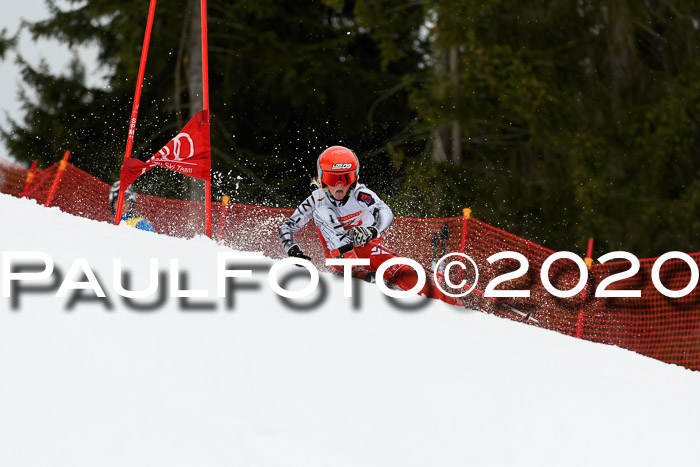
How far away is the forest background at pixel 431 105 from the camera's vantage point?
1595cm

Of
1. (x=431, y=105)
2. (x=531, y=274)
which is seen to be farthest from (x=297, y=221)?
(x=431, y=105)

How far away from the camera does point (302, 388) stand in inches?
187

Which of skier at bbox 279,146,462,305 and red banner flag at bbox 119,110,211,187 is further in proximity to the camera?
red banner flag at bbox 119,110,211,187

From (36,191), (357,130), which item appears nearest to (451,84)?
(357,130)

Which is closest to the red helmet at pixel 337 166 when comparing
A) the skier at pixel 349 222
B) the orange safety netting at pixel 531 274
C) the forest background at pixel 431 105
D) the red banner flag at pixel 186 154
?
the skier at pixel 349 222

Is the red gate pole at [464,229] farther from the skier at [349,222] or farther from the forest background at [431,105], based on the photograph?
the forest background at [431,105]

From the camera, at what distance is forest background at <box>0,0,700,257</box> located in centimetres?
1595

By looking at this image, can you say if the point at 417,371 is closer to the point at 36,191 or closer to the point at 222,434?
the point at 222,434

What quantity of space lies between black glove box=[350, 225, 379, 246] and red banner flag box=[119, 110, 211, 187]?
189 cm

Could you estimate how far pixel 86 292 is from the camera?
215 inches

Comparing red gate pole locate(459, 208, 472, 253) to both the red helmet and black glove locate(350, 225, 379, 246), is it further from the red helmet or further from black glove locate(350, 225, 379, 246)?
the red helmet

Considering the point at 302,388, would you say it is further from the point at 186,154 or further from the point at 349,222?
the point at 186,154

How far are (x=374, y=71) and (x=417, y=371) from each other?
16800 mm

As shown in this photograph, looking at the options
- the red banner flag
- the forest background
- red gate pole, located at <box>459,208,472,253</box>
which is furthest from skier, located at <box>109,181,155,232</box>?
the forest background
